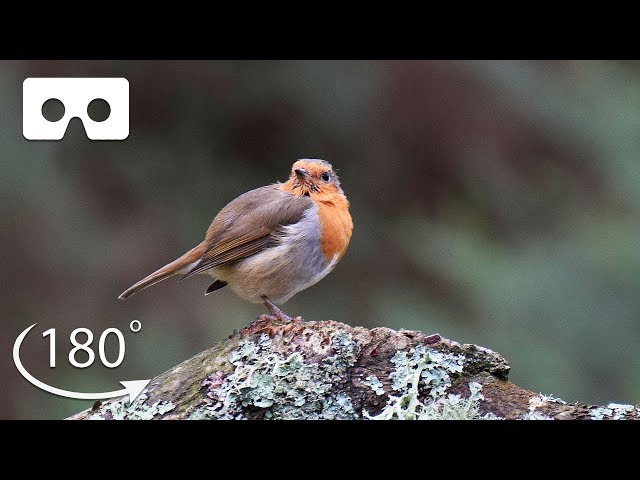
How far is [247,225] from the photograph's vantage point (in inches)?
196

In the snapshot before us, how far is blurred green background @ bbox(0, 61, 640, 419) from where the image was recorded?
5.94 meters

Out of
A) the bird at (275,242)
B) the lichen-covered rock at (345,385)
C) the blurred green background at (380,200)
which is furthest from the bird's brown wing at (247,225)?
the blurred green background at (380,200)

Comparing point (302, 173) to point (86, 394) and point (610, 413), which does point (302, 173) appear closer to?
point (86, 394)

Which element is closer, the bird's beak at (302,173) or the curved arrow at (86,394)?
the curved arrow at (86,394)

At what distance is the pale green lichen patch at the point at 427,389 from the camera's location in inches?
164

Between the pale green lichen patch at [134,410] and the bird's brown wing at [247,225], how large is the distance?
2.63ft

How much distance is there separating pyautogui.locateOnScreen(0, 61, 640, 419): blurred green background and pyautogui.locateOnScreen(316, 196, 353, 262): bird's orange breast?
95 cm

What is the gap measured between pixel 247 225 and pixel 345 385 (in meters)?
1.08

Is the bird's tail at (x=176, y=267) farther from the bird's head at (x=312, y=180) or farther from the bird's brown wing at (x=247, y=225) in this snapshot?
the bird's head at (x=312, y=180)

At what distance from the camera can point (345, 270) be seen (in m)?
6.39

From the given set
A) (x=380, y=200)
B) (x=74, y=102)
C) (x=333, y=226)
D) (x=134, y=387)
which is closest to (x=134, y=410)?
(x=134, y=387)

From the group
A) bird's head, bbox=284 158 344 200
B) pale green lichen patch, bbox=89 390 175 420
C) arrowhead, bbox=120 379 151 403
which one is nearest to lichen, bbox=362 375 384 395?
pale green lichen patch, bbox=89 390 175 420

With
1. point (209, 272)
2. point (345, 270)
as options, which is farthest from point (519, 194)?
point (209, 272)

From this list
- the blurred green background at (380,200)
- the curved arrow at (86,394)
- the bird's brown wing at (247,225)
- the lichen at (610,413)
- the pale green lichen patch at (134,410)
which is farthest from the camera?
the blurred green background at (380,200)
